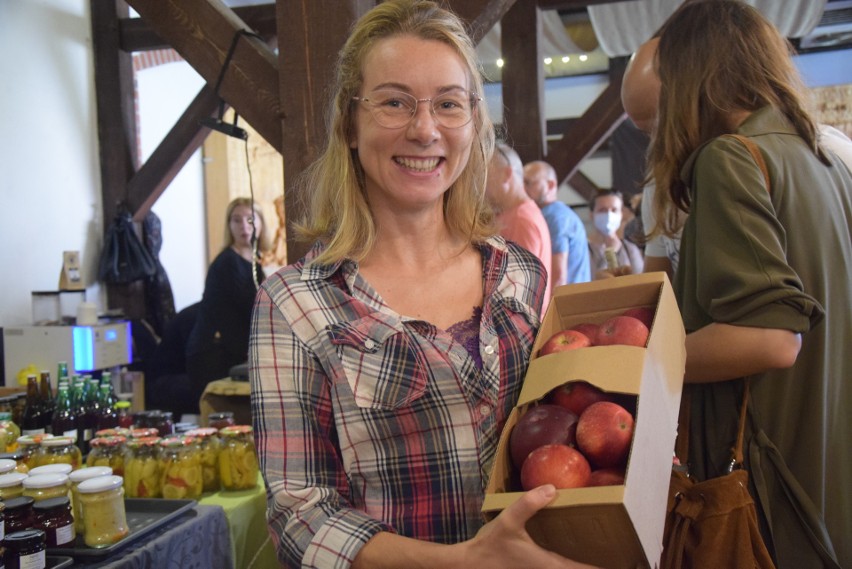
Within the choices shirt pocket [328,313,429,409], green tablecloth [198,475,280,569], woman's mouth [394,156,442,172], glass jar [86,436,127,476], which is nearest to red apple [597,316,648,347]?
shirt pocket [328,313,429,409]

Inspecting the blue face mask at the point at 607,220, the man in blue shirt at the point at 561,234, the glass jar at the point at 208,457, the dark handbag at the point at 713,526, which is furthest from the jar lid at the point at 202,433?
the blue face mask at the point at 607,220

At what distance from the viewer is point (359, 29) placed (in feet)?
4.67

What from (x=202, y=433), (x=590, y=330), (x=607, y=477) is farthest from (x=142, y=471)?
(x=607, y=477)

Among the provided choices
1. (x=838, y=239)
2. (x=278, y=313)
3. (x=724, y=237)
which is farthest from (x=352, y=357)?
(x=838, y=239)

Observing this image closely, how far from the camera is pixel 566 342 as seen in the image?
1212 mm

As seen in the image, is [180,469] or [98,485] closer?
[98,485]

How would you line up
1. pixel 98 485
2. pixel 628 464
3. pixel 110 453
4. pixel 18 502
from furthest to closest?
pixel 110 453, pixel 98 485, pixel 18 502, pixel 628 464

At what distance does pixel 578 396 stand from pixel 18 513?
1.42 meters

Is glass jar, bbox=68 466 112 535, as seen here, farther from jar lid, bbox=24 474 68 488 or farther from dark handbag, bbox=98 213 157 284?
dark handbag, bbox=98 213 157 284

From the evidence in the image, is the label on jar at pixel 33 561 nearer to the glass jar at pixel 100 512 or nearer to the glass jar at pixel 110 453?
the glass jar at pixel 100 512

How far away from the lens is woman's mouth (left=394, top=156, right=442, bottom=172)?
4.41 ft

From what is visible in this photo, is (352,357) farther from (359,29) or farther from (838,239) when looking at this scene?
(838,239)

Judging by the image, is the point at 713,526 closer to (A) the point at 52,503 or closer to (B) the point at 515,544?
(B) the point at 515,544

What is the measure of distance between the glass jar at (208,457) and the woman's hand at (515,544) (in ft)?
5.57
